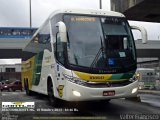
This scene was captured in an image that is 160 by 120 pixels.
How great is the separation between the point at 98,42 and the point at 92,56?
0.58m

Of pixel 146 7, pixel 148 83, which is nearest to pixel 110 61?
pixel 146 7

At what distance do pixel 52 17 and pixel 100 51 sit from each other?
9.07ft

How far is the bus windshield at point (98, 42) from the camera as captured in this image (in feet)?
40.8

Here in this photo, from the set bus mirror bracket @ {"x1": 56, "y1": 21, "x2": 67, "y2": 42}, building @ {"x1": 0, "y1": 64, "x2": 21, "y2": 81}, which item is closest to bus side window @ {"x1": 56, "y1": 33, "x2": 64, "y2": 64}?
bus mirror bracket @ {"x1": 56, "y1": 21, "x2": 67, "y2": 42}

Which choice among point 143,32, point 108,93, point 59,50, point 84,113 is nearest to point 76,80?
point 108,93

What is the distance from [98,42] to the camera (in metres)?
12.7

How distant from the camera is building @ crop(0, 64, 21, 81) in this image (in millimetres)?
113562

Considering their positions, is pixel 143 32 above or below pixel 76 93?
above

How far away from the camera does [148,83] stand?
39719mm

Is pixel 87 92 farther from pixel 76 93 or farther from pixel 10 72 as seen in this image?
pixel 10 72

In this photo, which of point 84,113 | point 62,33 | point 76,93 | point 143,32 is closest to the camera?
point 62,33

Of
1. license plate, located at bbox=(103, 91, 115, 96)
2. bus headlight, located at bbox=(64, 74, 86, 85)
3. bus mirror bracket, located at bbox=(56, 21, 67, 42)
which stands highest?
bus mirror bracket, located at bbox=(56, 21, 67, 42)

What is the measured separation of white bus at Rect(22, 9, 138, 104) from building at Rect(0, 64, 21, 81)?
99453mm

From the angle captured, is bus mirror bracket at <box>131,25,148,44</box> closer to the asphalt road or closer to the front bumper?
the front bumper
